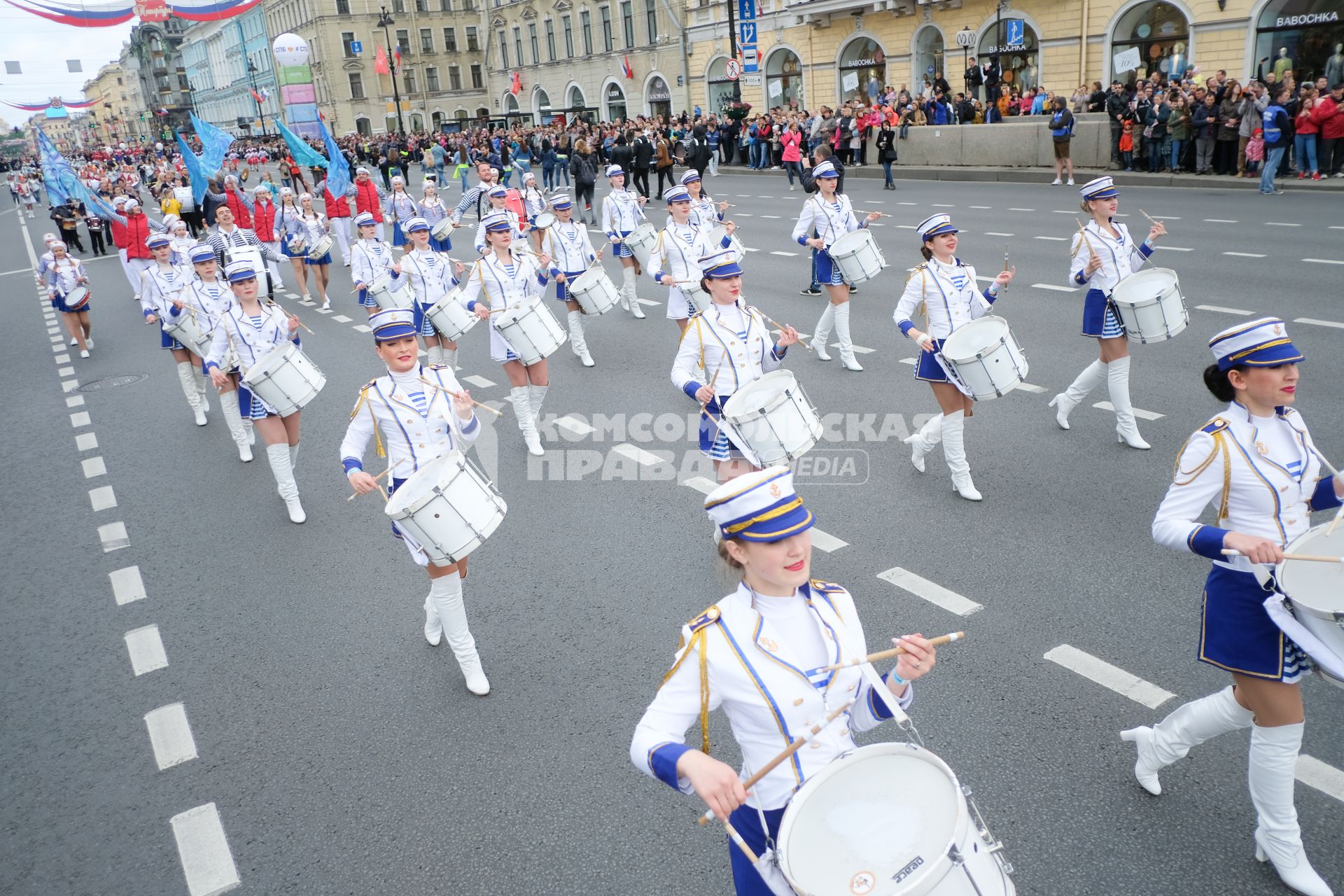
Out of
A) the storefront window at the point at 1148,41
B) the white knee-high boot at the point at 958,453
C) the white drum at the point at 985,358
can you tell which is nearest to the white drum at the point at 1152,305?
the white drum at the point at 985,358

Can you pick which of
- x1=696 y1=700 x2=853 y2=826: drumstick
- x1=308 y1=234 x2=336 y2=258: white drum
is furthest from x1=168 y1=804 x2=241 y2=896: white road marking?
x1=308 y1=234 x2=336 y2=258: white drum

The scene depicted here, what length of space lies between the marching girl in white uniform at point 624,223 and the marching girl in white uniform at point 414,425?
27.4ft

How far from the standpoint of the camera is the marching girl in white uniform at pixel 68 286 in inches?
562

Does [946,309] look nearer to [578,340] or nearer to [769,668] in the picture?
[769,668]

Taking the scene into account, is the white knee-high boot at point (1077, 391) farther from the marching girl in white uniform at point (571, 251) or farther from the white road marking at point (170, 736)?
the white road marking at point (170, 736)

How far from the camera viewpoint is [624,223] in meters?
13.8

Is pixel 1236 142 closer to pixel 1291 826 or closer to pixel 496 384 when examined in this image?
pixel 496 384

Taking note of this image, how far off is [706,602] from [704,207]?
8609mm

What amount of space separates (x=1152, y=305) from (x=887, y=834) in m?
6.01

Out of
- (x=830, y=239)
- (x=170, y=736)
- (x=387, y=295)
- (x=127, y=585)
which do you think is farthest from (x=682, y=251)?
(x=170, y=736)

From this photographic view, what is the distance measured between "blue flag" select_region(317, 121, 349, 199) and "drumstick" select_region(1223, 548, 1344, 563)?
18.6m

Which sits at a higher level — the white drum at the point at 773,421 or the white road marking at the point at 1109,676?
the white drum at the point at 773,421

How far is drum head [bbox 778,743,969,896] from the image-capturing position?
2295 millimetres

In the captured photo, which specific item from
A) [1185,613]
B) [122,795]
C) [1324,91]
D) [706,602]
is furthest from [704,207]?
[1324,91]
